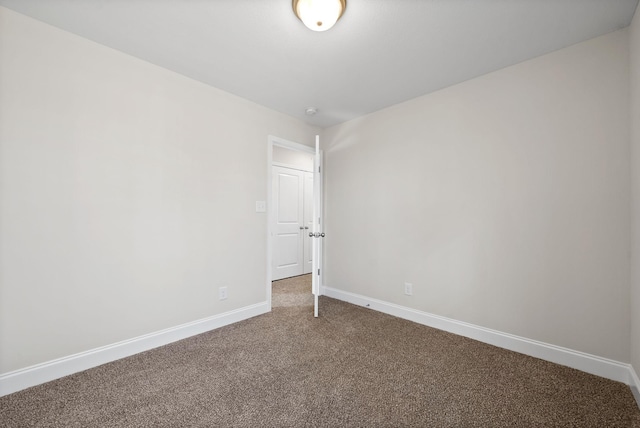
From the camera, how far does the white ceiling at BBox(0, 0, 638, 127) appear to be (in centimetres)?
164

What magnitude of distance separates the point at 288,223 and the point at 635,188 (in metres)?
4.11

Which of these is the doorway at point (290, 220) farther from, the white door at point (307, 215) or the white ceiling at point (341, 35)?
the white ceiling at point (341, 35)

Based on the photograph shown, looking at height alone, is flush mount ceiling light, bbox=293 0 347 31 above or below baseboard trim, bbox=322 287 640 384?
above

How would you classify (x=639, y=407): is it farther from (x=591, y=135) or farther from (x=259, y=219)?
(x=259, y=219)

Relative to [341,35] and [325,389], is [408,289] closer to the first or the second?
[325,389]

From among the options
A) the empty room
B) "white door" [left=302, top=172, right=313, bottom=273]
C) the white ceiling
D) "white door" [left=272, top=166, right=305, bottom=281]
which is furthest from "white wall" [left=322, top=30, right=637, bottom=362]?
"white door" [left=302, top=172, right=313, bottom=273]

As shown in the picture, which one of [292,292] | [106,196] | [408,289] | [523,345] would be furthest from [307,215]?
[523,345]

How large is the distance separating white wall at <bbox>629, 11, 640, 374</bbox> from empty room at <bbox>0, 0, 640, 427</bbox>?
3 cm

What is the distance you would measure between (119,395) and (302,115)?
3.11 metres

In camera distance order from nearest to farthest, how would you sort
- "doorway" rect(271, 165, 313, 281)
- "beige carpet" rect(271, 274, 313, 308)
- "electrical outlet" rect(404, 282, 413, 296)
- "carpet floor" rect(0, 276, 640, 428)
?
"carpet floor" rect(0, 276, 640, 428) → "electrical outlet" rect(404, 282, 413, 296) → "beige carpet" rect(271, 274, 313, 308) → "doorway" rect(271, 165, 313, 281)

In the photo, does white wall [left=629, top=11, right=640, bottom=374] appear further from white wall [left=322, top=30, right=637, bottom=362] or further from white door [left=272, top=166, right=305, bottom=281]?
white door [left=272, top=166, right=305, bottom=281]

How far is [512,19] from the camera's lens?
67.6 inches

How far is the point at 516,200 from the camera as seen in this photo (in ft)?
7.25

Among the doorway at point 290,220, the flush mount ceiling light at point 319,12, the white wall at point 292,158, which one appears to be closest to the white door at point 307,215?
the doorway at point 290,220
